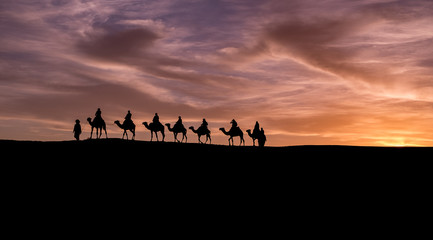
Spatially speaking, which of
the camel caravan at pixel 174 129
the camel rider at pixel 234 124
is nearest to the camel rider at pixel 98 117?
the camel caravan at pixel 174 129

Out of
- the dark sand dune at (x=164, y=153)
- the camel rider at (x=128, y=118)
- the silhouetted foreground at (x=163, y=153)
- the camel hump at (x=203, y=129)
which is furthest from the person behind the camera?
the camel hump at (x=203, y=129)

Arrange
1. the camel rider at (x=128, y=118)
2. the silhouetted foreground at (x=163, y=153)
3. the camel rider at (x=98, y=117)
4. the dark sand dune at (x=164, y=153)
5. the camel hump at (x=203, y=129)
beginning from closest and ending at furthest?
the silhouetted foreground at (x=163, y=153) < the dark sand dune at (x=164, y=153) < the camel rider at (x=98, y=117) < the camel rider at (x=128, y=118) < the camel hump at (x=203, y=129)

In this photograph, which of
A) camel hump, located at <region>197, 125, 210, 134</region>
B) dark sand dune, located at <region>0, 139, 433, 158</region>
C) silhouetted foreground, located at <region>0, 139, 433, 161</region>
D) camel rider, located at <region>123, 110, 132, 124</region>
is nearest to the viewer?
silhouetted foreground, located at <region>0, 139, 433, 161</region>

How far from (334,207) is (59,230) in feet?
32.7

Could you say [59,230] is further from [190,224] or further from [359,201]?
[359,201]

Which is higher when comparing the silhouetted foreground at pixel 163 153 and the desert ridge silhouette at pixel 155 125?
the desert ridge silhouette at pixel 155 125

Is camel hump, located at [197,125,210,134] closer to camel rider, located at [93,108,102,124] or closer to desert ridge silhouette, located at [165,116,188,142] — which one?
desert ridge silhouette, located at [165,116,188,142]

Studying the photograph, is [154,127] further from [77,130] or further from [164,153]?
[164,153]

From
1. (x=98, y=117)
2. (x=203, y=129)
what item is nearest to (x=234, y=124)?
(x=203, y=129)

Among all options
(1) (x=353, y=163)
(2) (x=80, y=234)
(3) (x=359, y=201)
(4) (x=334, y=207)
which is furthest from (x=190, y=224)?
(1) (x=353, y=163)

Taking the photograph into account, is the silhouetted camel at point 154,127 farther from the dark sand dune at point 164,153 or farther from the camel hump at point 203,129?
the dark sand dune at point 164,153

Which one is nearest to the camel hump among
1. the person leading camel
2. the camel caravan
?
the camel caravan

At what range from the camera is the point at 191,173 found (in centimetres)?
2142

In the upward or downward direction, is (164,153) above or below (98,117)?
below
